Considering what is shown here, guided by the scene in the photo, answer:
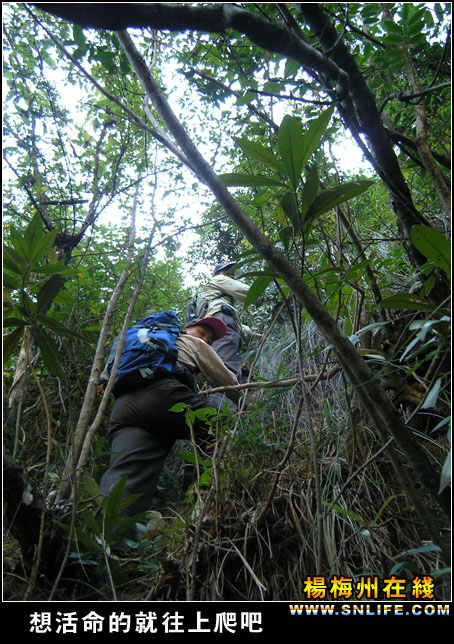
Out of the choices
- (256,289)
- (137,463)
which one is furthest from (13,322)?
(137,463)

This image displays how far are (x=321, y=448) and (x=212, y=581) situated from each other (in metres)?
0.68

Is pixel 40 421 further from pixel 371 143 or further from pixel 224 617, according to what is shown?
pixel 371 143

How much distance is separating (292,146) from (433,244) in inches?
16.9

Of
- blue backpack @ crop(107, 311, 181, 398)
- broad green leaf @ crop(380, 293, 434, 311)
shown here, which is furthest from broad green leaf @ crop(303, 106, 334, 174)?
blue backpack @ crop(107, 311, 181, 398)

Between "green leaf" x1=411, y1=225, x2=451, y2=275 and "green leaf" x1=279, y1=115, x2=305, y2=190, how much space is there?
323 millimetres

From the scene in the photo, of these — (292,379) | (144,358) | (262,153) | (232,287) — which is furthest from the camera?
(232,287)

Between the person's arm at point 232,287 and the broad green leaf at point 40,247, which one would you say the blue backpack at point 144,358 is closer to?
the broad green leaf at point 40,247

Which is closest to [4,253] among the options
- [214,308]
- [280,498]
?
[280,498]

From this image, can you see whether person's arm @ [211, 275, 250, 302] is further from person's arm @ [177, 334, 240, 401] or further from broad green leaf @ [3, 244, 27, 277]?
broad green leaf @ [3, 244, 27, 277]

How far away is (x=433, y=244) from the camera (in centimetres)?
87

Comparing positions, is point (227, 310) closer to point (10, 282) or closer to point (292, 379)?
point (292, 379)

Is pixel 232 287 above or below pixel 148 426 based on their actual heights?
above

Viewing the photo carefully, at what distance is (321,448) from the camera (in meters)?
1.58

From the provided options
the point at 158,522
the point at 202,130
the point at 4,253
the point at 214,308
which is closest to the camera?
the point at 4,253
